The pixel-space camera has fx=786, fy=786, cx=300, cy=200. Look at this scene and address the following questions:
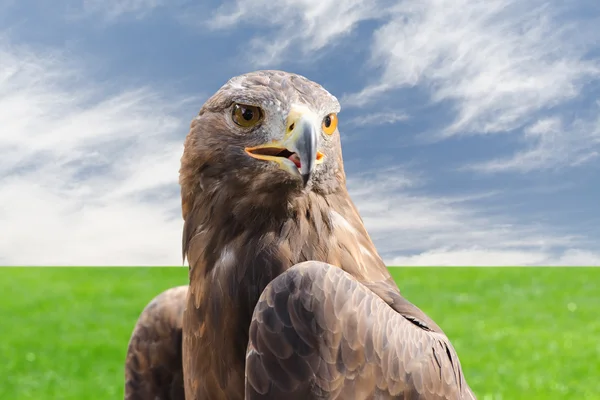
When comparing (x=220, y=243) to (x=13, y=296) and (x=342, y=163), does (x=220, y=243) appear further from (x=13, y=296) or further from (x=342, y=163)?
(x=13, y=296)

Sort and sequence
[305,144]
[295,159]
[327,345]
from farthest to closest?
[295,159], [305,144], [327,345]

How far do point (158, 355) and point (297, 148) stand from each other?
2.33 meters

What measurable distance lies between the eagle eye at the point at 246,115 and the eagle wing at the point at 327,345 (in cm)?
→ 73

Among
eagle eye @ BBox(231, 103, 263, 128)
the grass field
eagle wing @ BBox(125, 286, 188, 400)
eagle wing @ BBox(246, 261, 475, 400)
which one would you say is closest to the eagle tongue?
eagle eye @ BBox(231, 103, 263, 128)

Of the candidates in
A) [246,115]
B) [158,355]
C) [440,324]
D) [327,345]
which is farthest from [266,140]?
[440,324]

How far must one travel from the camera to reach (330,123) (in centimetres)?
378

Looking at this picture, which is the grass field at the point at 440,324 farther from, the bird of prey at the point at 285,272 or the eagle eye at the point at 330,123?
the eagle eye at the point at 330,123

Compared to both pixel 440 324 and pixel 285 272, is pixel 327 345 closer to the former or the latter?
pixel 285 272

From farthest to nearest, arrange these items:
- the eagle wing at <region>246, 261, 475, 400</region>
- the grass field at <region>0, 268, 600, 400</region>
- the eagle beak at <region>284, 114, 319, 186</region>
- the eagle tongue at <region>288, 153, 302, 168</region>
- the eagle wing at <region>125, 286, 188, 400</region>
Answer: the grass field at <region>0, 268, 600, 400</region> < the eagle wing at <region>125, 286, 188, 400</region> < the eagle tongue at <region>288, 153, 302, 168</region> < the eagle beak at <region>284, 114, 319, 186</region> < the eagle wing at <region>246, 261, 475, 400</region>

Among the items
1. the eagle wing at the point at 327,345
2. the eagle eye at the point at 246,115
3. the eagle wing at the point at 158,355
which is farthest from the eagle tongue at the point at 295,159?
the eagle wing at the point at 158,355

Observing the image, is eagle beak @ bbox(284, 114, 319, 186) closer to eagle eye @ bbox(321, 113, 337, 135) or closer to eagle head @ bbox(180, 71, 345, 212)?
eagle head @ bbox(180, 71, 345, 212)

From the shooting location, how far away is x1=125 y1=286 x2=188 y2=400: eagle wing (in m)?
5.18

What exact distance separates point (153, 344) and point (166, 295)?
36cm

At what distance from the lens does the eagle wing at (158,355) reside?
5.18 meters
